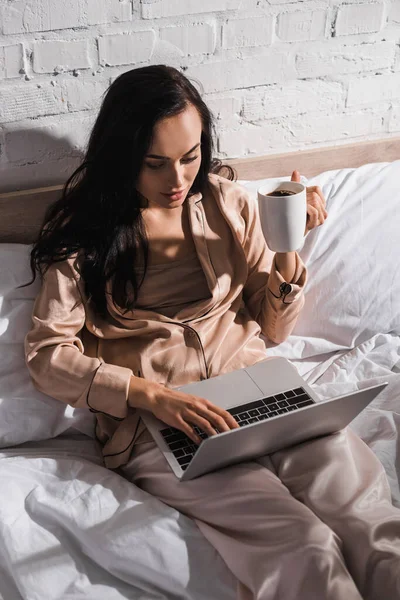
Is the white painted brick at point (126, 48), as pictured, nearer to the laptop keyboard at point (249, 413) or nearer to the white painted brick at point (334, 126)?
the white painted brick at point (334, 126)

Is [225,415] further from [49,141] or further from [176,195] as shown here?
[49,141]

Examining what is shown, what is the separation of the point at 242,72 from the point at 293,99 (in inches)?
6.1

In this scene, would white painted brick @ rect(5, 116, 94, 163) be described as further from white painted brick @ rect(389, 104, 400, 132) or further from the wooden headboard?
white painted brick @ rect(389, 104, 400, 132)

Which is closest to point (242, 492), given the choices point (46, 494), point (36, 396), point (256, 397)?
point (256, 397)

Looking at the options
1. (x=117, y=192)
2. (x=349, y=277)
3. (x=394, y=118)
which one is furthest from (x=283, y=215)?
(x=394, y=118)

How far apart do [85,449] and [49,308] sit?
0.28 m

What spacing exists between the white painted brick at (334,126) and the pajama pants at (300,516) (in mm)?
791

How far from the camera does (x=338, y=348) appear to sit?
1624 mm

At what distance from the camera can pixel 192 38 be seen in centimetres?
156

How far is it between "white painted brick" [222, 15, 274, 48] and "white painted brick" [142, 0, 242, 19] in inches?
1.5

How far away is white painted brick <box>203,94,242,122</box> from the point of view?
1.65 metres

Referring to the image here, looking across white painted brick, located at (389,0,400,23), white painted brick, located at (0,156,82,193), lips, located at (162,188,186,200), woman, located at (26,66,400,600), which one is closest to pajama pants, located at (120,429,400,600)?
woman, located at (26,66,400,600)

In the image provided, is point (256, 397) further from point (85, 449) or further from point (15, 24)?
point (15, 24)

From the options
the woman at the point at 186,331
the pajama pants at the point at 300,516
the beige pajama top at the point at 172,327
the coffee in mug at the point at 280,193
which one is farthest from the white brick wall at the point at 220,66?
the pajama pants at the point at 300,516
